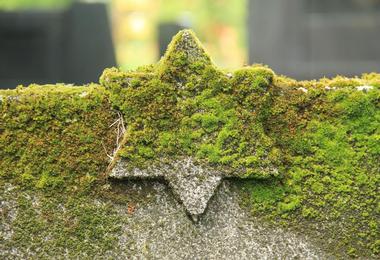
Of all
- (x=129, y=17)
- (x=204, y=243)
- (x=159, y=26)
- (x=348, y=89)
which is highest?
(x=348, y=89)

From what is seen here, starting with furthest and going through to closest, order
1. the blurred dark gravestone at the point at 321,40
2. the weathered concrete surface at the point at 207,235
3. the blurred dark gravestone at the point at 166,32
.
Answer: the blurred dark gravestone at the point at 166,32, the blurred dark gravestone at the point at 321,40, the weathered concrete surface at the point at 207,235

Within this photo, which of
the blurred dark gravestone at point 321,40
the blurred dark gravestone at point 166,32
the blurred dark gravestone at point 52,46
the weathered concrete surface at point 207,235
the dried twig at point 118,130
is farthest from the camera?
the blurred dark gravestone at point 166,32

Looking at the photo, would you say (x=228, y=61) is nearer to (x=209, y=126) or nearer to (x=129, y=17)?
(x=129, y=17)

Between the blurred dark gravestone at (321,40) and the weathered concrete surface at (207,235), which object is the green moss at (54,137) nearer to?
the weathered concrete surface at (207,235)

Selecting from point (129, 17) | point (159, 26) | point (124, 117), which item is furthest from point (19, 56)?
point (129, 17)

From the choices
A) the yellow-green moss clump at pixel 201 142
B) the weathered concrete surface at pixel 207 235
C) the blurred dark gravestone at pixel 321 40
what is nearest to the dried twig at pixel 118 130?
the yellow-green moss clump at pixel 201 142

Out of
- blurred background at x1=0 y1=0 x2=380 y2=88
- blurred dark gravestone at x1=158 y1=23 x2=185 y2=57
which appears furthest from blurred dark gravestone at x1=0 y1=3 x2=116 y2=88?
blurred dark gravestone at x1=158 y1=23 x2=185 y2=57
